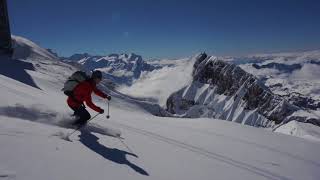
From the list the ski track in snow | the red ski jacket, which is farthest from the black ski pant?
the ski track in snow

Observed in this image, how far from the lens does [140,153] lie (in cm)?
1012

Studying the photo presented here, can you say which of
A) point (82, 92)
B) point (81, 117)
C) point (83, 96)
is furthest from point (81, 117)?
point (82, 92)

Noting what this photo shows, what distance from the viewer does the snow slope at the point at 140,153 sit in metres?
7.63

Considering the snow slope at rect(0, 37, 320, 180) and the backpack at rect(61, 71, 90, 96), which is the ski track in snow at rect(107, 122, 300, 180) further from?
the backpack at rect(61, 71, 90, 96)

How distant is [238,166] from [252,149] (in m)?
2.67

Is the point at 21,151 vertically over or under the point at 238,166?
over

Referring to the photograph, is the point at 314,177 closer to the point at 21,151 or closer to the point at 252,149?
the point at 252,149

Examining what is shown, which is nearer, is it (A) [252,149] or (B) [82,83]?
(B) [82,83]

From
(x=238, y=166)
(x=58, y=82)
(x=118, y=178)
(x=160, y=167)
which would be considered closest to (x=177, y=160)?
(x=160, y=167)

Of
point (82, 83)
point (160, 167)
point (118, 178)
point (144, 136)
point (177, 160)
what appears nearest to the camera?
point (118, 178)

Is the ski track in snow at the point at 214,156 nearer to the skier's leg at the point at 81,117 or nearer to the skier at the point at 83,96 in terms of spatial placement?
the skier's leg at the point at 81,117

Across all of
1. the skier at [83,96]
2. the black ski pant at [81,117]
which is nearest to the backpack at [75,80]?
the skier at [83,96]

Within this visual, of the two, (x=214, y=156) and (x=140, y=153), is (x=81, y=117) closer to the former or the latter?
(x=140, y=153)

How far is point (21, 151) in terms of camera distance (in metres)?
7.87
